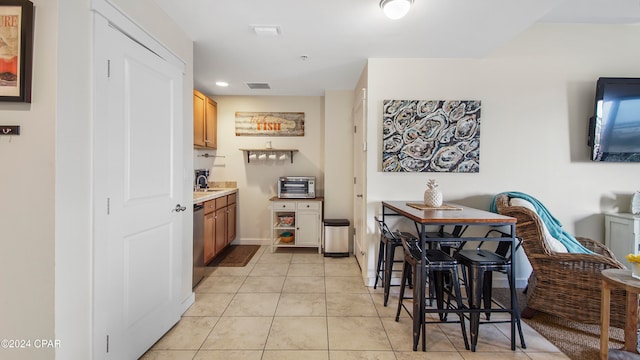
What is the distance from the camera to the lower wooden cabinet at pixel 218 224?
3066 mm

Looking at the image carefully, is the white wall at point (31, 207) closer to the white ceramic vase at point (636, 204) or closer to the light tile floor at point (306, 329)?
the light tile floor at point (306, 329)

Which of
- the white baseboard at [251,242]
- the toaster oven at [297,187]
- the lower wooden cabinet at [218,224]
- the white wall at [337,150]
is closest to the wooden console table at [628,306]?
the white wall at [337,150]

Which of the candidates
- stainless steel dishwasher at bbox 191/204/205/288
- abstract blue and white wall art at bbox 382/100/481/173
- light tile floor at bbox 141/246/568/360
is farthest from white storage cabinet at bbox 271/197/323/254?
abstract blue and white wall art at bbox 382/100/481/173

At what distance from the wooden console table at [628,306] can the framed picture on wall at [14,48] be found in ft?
10.3

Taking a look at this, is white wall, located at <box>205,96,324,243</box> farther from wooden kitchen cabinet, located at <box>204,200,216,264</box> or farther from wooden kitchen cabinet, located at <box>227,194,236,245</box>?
wooden kitchen cabinet, located at <box>204,200,216,264</box>

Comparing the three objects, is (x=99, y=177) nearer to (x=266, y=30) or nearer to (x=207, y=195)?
(x=266, y=30)

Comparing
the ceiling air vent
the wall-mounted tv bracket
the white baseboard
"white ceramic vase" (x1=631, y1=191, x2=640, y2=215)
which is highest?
the ceiling air vent

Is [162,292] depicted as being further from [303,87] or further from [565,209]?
[565,209]

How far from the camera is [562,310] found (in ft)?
6.58

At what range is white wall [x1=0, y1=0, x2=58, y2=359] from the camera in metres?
1.12

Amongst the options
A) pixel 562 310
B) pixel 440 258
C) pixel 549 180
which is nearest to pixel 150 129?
pixel 440 258

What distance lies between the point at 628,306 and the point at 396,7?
96.5 inches

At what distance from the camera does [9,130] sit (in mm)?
1114

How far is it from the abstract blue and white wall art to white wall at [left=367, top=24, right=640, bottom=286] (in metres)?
0.08
